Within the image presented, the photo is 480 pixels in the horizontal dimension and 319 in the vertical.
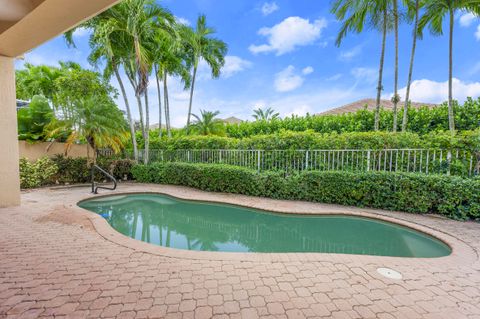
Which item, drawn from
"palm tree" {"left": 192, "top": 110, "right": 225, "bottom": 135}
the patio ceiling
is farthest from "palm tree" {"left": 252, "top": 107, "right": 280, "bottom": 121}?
the patio ceiling

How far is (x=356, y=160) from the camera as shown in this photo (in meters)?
7.28

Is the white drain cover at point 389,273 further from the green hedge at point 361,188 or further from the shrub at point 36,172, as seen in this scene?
the shrub at point 36,172

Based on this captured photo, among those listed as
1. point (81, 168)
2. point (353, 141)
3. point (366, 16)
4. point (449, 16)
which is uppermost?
point (366, 16)

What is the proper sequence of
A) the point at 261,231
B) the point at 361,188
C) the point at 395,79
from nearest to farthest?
the point at 261,231 < the point at 361,188 < the point at 395,79

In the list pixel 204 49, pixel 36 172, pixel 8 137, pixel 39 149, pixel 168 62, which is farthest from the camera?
pixel 204 49

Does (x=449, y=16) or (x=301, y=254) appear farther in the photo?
(x=449, y=16)

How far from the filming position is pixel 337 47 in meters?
11.1

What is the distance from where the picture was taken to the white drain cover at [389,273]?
9.46 feet

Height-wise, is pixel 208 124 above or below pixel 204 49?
below

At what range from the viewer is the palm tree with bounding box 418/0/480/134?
8.30m

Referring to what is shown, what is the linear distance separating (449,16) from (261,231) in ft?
37.0

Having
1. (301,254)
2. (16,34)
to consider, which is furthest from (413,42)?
(16,34)

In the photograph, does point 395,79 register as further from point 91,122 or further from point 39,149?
point 39,149

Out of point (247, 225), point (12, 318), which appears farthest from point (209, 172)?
point (12, 318)
